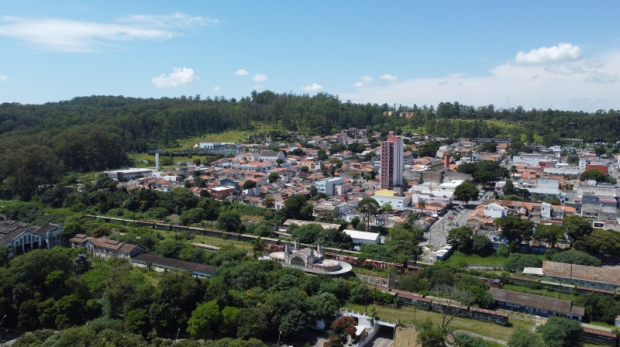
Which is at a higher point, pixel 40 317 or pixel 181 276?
pixel 181 276

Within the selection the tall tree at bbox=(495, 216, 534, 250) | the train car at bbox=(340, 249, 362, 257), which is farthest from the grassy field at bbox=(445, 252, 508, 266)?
the train car at bbox=(340, 249, 362, 257)

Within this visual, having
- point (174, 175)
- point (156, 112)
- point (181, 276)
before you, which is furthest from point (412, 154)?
point (181, 276)

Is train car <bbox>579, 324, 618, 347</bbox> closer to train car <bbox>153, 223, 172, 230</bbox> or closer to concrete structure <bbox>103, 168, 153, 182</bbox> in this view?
train car <bbox>153, 223, 172, 230</bbox>

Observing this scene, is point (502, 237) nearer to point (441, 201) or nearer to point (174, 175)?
point (441, 201)

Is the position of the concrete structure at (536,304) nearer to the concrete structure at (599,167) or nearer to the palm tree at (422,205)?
the palm tree at (422,205)

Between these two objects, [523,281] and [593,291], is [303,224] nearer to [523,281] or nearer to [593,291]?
[523,281]

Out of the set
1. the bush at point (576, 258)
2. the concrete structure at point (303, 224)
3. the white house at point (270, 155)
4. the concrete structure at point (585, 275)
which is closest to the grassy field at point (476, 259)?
the bush at point (576, 258)

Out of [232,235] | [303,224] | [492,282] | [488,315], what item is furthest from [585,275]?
[232,235]
